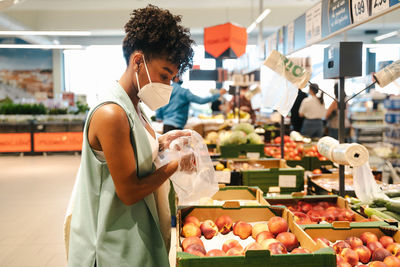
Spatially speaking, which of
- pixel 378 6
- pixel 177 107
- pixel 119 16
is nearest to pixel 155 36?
pixel 378 6

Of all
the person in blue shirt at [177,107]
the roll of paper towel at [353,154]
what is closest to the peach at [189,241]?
the roll of paper towel at [353,154]

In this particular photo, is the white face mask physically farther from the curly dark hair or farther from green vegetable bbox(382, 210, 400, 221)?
green vegetable bbox(382, 210, 400, 221)

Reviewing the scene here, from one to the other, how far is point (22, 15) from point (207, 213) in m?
14.0

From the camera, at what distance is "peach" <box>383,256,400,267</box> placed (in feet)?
5.30

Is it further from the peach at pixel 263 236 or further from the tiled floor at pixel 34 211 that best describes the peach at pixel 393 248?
the tiled floor at pixel 34 211

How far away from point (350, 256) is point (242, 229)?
539 mm

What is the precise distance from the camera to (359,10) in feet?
8.09

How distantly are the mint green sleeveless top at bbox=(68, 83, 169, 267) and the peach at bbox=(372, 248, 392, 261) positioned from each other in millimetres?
1053

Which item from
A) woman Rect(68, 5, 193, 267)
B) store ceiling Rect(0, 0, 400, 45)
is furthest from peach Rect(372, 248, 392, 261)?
store ceiling Rect(0, 0, 400, 45)

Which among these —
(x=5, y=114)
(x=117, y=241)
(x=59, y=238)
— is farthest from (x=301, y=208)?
(x=5, y=114)

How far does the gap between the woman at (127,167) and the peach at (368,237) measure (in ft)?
3.38

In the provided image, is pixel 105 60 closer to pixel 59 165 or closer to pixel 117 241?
pixel 59 165

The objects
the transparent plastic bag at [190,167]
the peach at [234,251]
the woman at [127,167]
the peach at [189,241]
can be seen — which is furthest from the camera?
the peach at [189,241]

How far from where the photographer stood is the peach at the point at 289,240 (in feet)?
5.79
